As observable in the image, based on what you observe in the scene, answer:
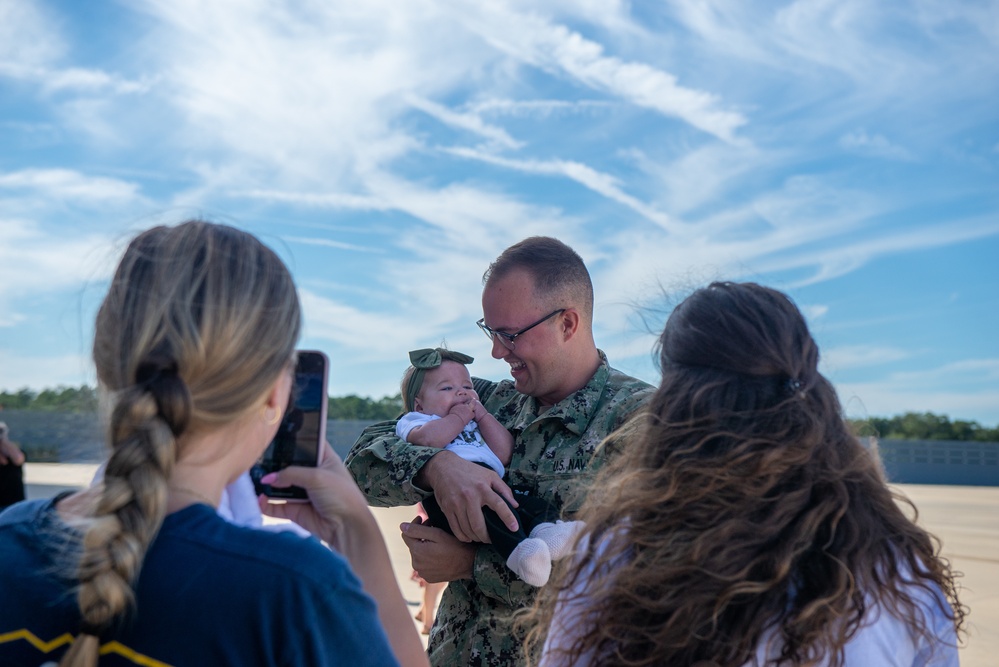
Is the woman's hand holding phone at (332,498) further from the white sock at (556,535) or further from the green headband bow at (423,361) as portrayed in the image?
the green headband bow at (423,361)

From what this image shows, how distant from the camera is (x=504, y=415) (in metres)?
4.11

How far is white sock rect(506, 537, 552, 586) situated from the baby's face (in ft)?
3.60

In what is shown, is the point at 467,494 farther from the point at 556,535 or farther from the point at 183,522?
the point at 183,522

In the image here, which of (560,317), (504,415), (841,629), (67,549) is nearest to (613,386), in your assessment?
(560,317)

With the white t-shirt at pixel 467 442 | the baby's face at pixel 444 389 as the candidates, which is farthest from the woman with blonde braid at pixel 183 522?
the baby's face at pixel 444 389

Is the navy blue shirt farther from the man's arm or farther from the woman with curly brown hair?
the man's arm

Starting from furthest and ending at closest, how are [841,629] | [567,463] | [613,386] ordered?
[613,386], [567,463], [841,629]

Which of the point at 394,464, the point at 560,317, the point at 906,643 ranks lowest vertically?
the point at 906,643

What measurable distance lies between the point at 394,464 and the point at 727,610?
6.04 ft

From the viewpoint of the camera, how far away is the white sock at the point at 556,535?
3010mm


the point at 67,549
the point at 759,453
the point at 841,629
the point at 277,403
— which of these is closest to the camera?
the point at 67,549

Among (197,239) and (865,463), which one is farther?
(865,463)

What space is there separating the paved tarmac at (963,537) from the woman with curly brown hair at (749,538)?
0.99ft

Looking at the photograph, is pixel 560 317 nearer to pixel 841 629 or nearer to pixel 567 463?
pixel 567 463
